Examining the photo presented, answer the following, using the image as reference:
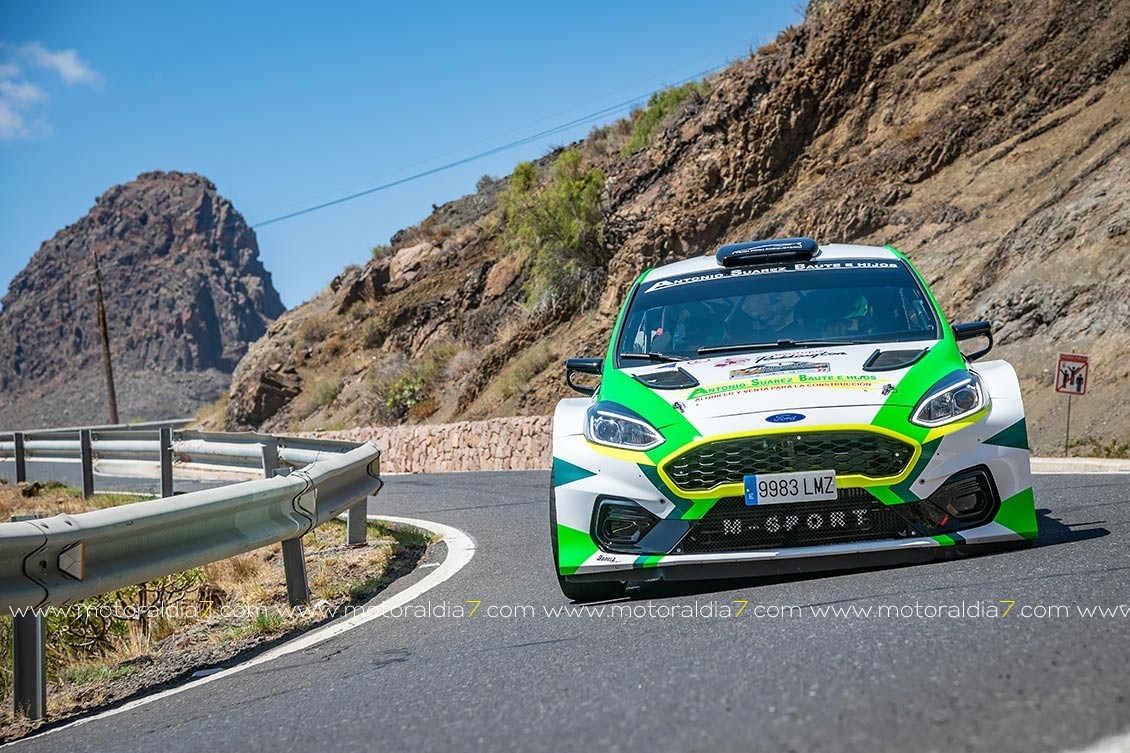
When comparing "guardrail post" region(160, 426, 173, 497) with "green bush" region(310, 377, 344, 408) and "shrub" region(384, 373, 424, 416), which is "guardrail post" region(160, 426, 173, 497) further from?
"green bush" region(310, 377, 344, 408)

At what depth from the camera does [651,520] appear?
5520mm

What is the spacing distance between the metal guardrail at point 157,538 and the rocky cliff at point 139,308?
113555 millimetres

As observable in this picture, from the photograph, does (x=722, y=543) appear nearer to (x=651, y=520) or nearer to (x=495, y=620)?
(x=651, y=520)

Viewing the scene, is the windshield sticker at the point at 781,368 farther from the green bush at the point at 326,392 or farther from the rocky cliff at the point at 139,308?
the rocky cliff at the point at 139,308

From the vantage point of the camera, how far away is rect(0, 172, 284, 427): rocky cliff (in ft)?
430

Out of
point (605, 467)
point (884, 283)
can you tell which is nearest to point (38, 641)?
point (605, 467)

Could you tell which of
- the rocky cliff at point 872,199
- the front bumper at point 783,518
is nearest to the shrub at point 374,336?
the rocky cliff at point 872,199

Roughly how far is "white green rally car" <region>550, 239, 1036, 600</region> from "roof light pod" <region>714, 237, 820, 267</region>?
1.42 m

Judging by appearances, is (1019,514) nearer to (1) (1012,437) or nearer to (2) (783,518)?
(1) (1012,437)

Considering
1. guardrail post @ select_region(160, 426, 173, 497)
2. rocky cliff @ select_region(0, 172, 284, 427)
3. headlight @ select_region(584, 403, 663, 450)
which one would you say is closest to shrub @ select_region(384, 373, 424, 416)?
guardrail post @ select_region(160, 426, 173, 497)

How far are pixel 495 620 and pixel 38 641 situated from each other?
1.99 m

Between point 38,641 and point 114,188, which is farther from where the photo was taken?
point 114,188

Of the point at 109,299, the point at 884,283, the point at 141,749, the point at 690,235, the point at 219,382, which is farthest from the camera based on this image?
the point at 109,299

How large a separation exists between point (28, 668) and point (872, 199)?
25.1m
